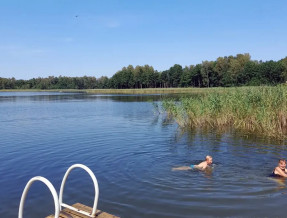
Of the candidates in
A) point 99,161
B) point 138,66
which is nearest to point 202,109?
point 99,161

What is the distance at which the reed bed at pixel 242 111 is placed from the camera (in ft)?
49.4

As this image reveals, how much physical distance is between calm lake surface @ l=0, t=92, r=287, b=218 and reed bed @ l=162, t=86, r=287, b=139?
1267 millimetres

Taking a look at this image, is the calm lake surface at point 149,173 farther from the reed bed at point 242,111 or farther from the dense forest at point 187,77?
the dense forest at point 187,77

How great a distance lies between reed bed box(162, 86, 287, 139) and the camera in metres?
15.0

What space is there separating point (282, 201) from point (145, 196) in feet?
12.1

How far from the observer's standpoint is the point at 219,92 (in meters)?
20.8

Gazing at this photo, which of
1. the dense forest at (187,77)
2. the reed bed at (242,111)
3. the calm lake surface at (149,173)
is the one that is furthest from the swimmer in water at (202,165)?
the dense forest at (187,77)

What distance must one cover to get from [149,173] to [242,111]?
956cm

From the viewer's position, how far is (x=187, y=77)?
10456cm

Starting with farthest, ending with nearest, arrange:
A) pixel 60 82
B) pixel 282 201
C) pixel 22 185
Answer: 1. pixel 60 82
2. pixel 22 185
3. pixel 282 201

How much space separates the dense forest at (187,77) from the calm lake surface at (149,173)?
53.1 metres

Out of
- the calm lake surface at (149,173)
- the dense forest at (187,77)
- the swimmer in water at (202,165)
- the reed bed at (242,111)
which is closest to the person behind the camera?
the calm lake surface at (149,173)

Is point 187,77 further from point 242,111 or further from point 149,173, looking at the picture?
point 149,173

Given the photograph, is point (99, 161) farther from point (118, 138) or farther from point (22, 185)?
point (118, 138)
